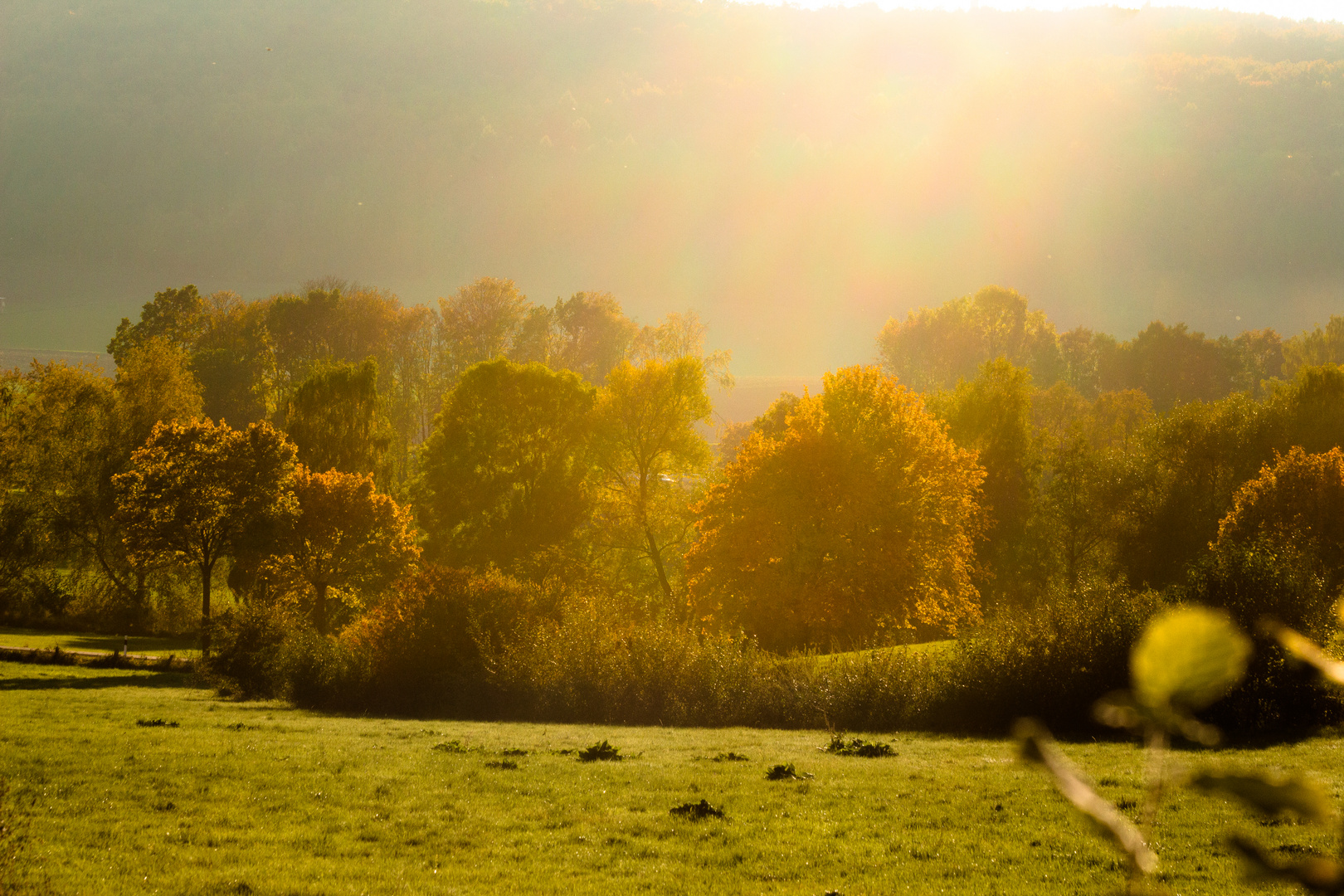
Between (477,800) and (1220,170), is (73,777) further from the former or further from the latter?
(1220,170)

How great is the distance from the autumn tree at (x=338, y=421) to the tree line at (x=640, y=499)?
5.6 inches

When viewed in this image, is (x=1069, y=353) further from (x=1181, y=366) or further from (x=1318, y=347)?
(x=1318, y=347)

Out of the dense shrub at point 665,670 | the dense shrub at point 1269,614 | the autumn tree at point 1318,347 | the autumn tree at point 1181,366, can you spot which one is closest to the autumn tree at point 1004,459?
the dense shrub at point 665,670

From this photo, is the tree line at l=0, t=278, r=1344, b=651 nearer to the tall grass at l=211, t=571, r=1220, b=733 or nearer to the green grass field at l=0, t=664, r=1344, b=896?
the tall grass at l=211, t=571, r=1220, b=733

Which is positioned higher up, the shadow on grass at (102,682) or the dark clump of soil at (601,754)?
the dark clump of soil at (601,754)

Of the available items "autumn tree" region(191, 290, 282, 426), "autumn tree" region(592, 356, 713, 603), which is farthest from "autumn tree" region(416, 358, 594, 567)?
"autumn tree" region(191, 290, 282, 426)

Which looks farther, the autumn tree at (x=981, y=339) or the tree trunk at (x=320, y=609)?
the autumn tree at (x=981, y=339)

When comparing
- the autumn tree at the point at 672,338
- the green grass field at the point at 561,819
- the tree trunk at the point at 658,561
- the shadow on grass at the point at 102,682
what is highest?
the autumn tree at the point at 672,338

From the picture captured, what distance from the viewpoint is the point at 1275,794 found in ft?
1.69

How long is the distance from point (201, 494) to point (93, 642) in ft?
27.8

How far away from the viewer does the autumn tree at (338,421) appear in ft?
152

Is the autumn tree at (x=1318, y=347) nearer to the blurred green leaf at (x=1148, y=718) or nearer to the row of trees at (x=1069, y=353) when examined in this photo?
the row of trees at (x=1069, y=353)

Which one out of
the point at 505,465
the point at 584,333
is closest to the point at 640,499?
the point at 505,465

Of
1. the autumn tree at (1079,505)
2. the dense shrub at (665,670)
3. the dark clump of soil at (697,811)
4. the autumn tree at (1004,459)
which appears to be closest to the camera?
the dark clump of soil at (697,811)
